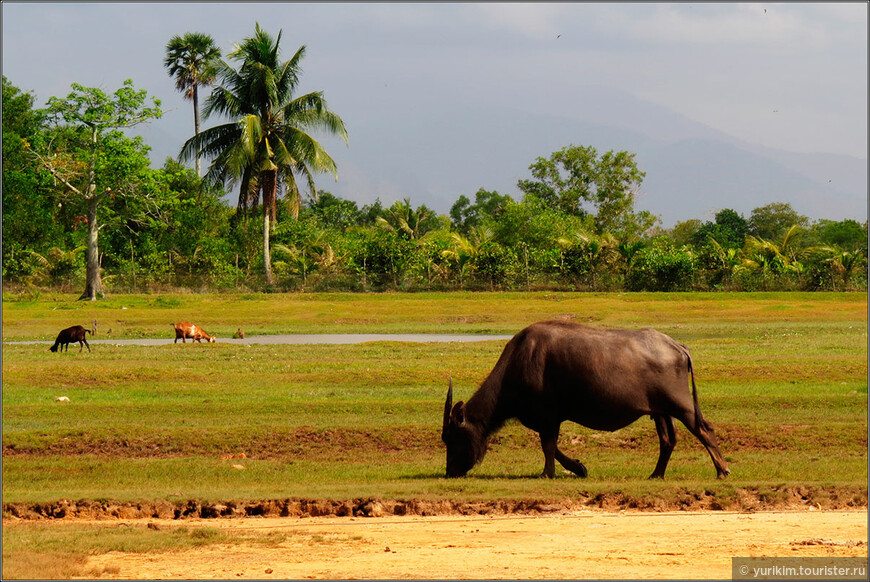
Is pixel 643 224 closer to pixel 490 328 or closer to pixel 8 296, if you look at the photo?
pixel 490 328

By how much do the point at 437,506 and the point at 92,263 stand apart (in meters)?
37.6

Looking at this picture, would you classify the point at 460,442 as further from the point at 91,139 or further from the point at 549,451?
the point at 91,139

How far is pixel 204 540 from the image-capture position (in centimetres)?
911

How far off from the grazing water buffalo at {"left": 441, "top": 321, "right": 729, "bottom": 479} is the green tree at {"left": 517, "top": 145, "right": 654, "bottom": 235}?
185 feet

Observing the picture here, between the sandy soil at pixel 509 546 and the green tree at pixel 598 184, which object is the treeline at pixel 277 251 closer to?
the green tree at pixel 598 184

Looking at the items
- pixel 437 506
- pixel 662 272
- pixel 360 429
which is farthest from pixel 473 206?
pixel 437 506

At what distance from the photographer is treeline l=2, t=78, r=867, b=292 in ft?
153

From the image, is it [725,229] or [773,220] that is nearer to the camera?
[725,229]

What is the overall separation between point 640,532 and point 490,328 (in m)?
25.8

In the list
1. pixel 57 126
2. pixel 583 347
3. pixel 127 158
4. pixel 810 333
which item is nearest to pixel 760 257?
pixel 810 333

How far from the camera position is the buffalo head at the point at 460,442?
39.2 ft

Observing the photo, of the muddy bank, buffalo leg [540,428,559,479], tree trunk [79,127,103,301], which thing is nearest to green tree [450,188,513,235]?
tree trunk [79,127,103,301]

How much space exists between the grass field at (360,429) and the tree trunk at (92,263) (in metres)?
16.5

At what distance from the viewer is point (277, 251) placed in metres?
54.6
